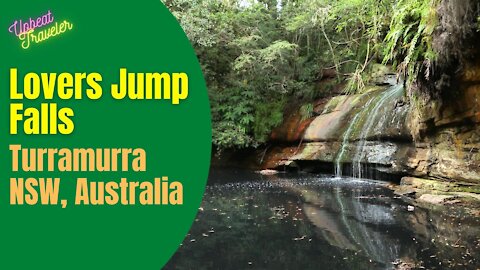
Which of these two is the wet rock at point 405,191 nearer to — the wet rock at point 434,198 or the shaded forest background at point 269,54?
the wet rock at point 434,198

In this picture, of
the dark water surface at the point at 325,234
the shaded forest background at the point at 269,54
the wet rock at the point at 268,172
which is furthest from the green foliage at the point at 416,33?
the wet rock at the point at 268,172

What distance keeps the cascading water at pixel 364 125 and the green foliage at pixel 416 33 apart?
3.38m

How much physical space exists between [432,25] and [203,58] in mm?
9683

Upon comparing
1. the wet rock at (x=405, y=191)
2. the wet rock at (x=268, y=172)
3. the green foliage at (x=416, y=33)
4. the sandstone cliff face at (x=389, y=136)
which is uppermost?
the green foliage at (x=416, y=33)

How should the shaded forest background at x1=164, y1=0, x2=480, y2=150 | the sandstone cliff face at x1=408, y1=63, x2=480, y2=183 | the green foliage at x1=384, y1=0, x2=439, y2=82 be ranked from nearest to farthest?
the green foliage at x1=384, y1=0, x2=439, y2=82 < the sandstone cliff face at x1=408, y1=63, x2=480, y2=183 < the shaded forest background at x1=164, y1=0, x2=480, y2=150

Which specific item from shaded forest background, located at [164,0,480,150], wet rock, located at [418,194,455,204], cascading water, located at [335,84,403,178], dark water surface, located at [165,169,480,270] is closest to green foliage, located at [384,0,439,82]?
wet rock, located at [418,194,455,204]

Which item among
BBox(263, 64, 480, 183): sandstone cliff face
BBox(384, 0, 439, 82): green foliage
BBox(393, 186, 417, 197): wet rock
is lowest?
BBox(393, 186, 417, 197): wet rock

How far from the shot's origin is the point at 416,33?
27.9 ft

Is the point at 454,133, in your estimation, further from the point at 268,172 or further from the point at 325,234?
the point at 268,172

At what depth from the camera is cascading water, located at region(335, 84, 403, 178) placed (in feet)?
40.7

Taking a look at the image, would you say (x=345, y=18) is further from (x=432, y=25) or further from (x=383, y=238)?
(x=383, y=238)

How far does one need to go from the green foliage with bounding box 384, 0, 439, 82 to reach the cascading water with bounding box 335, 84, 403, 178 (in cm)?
338

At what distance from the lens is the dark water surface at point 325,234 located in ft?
17.2

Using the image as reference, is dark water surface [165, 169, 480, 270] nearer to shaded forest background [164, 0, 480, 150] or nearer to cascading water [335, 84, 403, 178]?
cascading water [335, 84, 403, 178]
